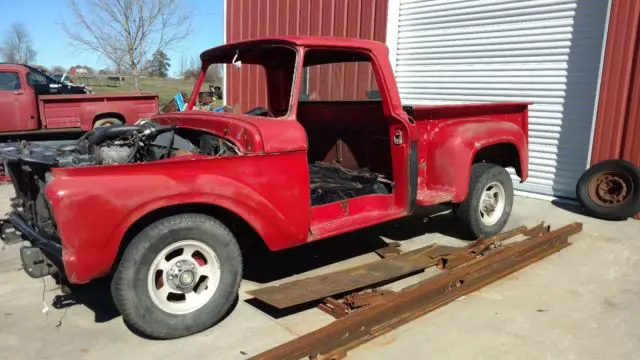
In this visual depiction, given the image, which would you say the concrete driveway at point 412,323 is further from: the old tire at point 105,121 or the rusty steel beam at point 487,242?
the old tire at point 105,121

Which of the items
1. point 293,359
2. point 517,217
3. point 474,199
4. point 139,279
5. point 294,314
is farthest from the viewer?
point 517,217

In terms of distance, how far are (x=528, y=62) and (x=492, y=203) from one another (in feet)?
10.2

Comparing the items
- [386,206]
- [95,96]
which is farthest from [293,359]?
[95,96]

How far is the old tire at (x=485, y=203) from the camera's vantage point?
489 centimetres

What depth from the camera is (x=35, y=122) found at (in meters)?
10.3

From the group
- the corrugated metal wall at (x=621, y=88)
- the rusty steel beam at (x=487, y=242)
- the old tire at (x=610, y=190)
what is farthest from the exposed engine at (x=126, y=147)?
the corrugated metal wall at (x=621, y=88)

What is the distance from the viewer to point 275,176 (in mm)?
3385

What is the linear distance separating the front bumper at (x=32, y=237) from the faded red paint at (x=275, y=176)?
8.8 inches

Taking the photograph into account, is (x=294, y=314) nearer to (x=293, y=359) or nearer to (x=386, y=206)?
(x=293, y=359)

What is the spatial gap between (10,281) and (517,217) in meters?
5.30

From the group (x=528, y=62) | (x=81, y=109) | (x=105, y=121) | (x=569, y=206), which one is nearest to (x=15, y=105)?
(x=81, y=109)

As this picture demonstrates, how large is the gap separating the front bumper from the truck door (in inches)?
301

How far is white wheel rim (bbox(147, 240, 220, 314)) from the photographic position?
118 inches

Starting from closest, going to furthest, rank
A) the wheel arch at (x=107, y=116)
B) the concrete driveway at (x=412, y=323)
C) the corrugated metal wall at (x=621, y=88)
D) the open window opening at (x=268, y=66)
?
the concrete driveway at (x=412, y=323), the open window opening at (x=268, y=66), the corrugated metal wall at (x=621, y=88), the wheel arch at (x=107, y=116)
